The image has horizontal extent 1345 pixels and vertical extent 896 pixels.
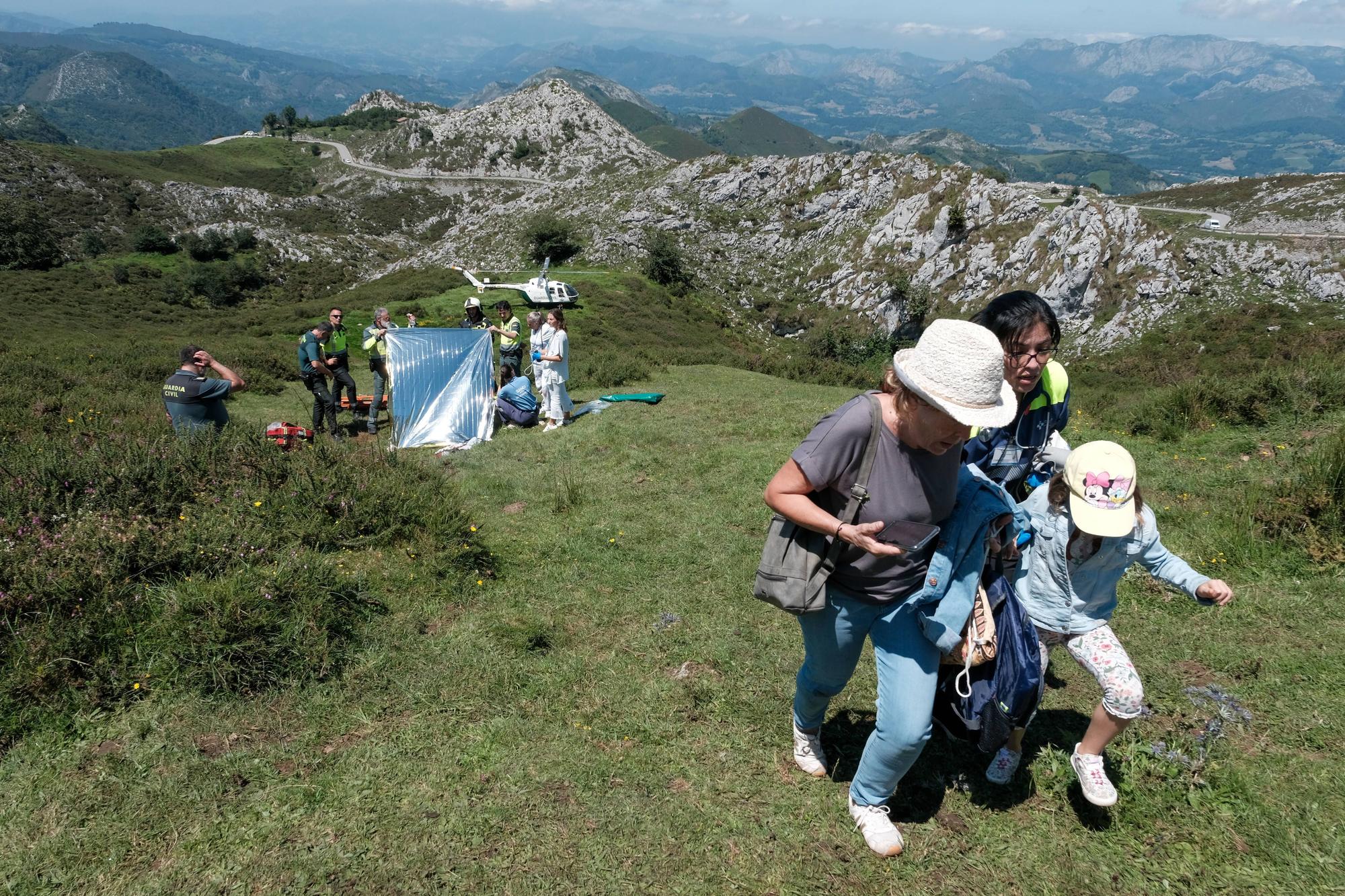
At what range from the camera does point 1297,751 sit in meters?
3.73

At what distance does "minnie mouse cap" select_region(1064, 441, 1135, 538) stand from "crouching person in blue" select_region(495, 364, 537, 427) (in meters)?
10.1

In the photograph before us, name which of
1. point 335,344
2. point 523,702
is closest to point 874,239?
point 335,344

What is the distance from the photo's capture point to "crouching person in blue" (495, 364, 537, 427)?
12023mm

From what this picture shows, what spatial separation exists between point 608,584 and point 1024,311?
13.8ft

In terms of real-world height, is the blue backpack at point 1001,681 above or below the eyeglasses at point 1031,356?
below

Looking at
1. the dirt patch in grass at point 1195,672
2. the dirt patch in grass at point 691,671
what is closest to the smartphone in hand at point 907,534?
the dirt patch in grass at point 691,671

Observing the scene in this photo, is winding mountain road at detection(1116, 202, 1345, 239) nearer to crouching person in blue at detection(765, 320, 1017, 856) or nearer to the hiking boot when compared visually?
the hiking boot

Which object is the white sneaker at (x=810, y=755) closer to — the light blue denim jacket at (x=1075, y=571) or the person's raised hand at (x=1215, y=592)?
the light blue denim jacket at (x=1075, y=571)

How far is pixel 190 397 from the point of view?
7.57m

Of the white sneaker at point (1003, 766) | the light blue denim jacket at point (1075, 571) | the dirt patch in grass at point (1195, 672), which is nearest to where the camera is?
the light blue denim jacket at point (1075, 571)

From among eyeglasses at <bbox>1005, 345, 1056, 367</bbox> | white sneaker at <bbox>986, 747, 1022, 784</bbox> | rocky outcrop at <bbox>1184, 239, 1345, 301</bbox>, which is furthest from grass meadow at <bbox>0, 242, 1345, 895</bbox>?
rocky outcrop at <bbox>1184, 239, 1345, 301</bbox>

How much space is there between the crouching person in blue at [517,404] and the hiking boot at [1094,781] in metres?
10.1

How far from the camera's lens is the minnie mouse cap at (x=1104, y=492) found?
2998mm

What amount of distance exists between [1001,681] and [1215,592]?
3.35 feet
